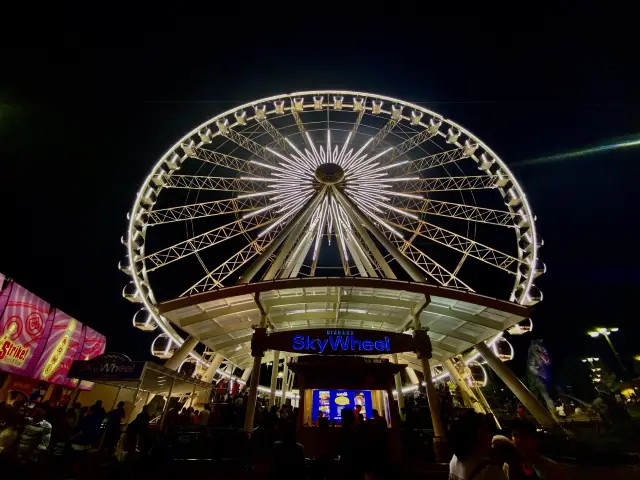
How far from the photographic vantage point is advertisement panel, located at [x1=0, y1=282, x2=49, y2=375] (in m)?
18.1

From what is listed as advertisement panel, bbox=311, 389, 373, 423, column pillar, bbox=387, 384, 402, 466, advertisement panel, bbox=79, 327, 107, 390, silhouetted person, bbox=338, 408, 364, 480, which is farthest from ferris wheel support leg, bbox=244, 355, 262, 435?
advertisement panel, bbox=79, 327, 107, 390

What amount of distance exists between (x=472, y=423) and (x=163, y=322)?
60.0 feet

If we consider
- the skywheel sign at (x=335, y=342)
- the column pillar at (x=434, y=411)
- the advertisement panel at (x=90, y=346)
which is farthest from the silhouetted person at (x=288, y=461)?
the advertisement panel at (x=90, y=346)

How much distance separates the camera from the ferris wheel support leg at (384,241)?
17.2 meters

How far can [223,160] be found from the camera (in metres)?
20.8

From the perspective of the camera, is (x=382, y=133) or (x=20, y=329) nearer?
(x=20, y=329)

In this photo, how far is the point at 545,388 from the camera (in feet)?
149

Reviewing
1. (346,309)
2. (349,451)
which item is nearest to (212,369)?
(346,309)

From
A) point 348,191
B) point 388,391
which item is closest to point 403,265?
point 348,191

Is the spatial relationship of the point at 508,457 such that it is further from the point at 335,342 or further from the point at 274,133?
the point at 274,133

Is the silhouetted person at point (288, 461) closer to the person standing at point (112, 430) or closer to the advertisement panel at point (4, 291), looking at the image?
the person standing at point (112, 430)

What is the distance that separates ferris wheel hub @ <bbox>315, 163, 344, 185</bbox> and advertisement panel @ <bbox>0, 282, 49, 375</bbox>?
17.1m

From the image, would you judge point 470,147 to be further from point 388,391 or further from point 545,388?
point 545,388

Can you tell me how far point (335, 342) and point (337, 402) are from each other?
1.98 meters
